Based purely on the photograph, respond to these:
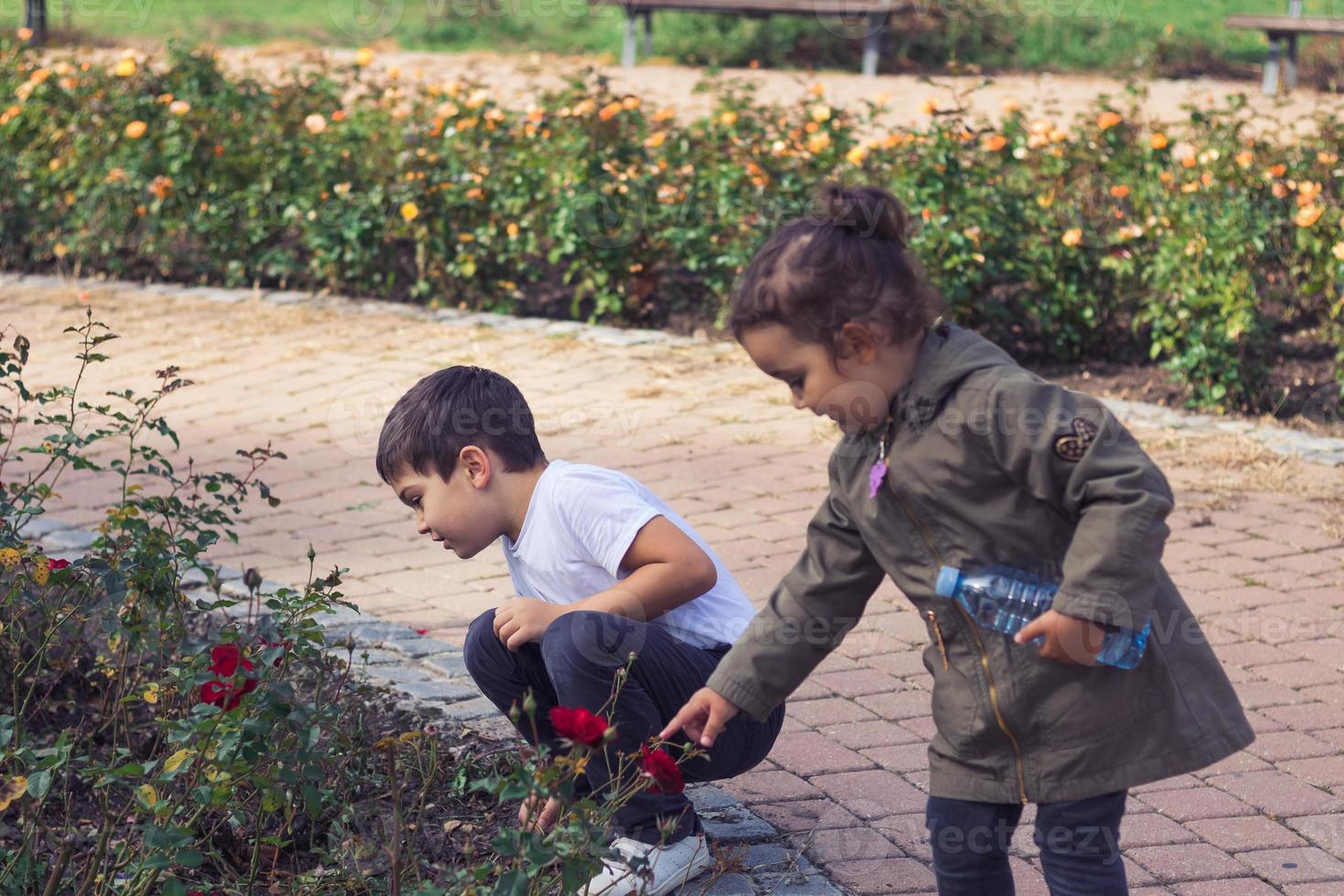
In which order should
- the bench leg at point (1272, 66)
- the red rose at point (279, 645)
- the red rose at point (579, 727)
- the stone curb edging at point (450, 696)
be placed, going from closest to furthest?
1. the red rose at point (579, 727)
2. the red rose at point (279, 645)
3. the stone curb edging at point (450, 696)
4. the bench leg at point (1272, 66)

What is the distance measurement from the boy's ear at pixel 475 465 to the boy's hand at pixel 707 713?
1.94 feet

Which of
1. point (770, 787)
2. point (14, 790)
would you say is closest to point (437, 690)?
point (770, 787)

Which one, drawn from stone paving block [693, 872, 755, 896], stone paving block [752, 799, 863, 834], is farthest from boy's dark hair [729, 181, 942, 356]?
stone paving block [752, 799, 863, 834]

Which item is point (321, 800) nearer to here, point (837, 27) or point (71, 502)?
point (71, 502)

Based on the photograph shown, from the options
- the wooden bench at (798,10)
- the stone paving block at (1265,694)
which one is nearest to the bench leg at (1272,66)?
the wooden bench at (798,10)

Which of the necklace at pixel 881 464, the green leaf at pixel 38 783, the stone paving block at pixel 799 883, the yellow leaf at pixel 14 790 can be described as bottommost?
the stone paving block at pixel 799 883

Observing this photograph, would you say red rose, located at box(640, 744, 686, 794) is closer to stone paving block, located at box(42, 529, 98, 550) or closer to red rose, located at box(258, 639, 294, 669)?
red rose, located at box(258, 639, 294, 669)

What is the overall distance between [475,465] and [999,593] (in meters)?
0.96

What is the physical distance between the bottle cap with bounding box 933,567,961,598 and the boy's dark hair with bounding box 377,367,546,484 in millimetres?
876

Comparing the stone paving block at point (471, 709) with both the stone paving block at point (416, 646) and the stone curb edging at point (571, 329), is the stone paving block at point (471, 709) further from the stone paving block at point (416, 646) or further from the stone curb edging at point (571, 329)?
the stone curb edging at point (571, 329)

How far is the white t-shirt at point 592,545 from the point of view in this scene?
249cm

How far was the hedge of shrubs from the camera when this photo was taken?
5.99 m

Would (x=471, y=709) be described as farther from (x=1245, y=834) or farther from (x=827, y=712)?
(x=1245, y=834)

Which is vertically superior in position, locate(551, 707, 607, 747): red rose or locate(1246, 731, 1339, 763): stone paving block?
locate(551, 707, 607, 747): red rose
